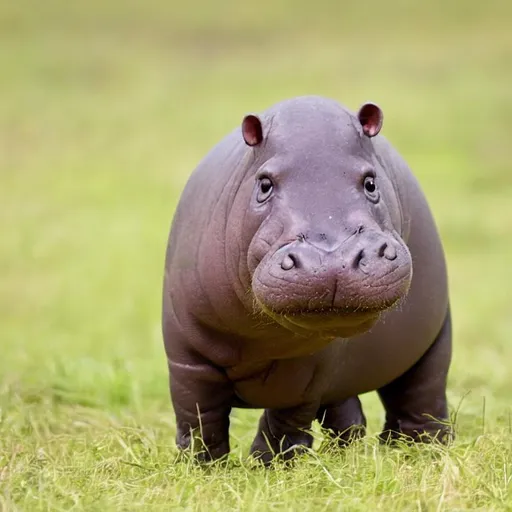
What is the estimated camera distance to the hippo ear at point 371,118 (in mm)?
4527

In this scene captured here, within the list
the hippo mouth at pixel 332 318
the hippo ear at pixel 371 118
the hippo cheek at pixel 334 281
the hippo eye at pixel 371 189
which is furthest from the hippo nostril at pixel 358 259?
the hippo ear at pixel 371 118

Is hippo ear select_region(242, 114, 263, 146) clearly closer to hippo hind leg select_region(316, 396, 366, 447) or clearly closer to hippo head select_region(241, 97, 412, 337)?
hippo head select_region(241, 97, 412, 337)

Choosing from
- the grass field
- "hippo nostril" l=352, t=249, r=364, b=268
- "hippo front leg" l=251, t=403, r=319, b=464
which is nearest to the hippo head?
"hippo nostril" l=352, t=249, r=364, b=268

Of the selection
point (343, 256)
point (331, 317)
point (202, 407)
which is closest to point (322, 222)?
point (343, 256)

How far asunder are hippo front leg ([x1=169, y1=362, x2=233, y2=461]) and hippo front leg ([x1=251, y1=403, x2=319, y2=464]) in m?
0.21

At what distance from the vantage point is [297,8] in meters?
30.5

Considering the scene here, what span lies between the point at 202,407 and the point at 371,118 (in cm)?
142

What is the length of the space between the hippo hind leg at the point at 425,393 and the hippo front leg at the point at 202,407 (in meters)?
0.94

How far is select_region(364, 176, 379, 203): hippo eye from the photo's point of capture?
14.1 ft

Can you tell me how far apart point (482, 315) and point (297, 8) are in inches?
796

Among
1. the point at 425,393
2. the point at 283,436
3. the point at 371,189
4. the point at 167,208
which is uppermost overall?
the point at 167,208

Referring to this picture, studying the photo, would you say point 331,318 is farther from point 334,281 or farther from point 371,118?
point 371,118

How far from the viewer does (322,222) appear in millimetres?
4051

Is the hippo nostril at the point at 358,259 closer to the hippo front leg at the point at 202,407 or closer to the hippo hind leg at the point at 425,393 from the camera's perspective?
the hippo front leg at the point at 202,407
